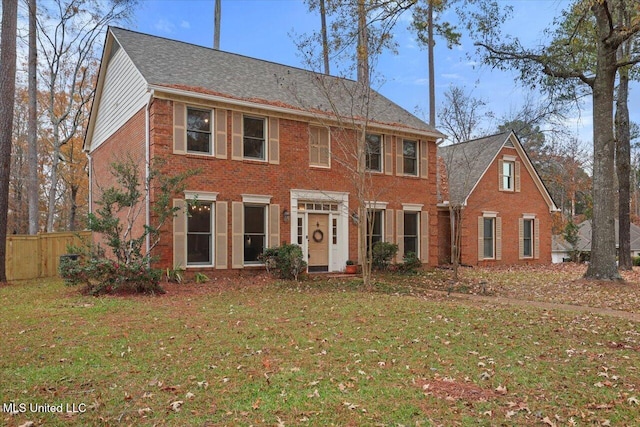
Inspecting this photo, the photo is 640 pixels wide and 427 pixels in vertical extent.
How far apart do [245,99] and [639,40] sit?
1269cm

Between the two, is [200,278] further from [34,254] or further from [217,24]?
[217,24]

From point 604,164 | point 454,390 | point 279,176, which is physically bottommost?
point 454,390

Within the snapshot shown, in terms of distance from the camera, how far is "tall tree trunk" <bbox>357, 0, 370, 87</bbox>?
987cm

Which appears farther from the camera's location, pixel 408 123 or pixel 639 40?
pixel 408 123

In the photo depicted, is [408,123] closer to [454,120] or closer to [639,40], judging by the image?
[639,40]

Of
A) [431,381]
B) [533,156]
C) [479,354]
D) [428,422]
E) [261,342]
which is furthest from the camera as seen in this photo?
[533,156]

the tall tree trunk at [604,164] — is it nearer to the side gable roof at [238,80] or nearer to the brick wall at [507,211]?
the side gable roof at [238,80]

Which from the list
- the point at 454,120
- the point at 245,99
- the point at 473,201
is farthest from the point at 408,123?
the point at 454,120

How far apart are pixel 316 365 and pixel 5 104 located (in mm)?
12593

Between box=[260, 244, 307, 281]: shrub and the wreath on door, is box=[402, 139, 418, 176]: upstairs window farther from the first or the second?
box=[260, 244, 307, 281]: shrub

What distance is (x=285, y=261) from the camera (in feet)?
41.1

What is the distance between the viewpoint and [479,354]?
17.9 ft

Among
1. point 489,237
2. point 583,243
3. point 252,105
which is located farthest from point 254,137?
point 583,243

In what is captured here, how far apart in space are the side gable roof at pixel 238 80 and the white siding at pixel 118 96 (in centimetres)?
44
